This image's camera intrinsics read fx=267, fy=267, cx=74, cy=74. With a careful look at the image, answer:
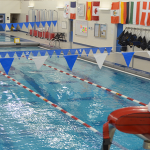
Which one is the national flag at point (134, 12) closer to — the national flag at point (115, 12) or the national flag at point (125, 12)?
the national flag at point (125, 12)

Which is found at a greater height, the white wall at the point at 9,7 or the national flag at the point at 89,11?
the white wall at the point at 9,7

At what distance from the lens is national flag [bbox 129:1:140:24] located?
14773 mm

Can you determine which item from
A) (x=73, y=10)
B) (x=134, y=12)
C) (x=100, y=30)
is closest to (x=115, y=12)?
(x=134, y=12)

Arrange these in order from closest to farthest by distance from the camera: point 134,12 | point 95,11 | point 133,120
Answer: point 133,120, point 134,12, point 95,11

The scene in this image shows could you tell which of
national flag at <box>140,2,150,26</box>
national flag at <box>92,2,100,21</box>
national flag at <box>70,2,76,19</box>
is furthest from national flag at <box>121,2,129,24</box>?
national flag at <box>70,2,76,19</box>

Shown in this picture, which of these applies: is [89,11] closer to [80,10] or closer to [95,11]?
[95,11]

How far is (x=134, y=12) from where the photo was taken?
1498 centimetres

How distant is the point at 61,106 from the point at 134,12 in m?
9.32

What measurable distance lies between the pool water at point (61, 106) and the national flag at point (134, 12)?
12.0 feet

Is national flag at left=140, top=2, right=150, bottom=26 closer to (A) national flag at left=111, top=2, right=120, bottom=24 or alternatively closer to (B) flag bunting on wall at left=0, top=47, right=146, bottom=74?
(A) national flag at left=111, top=2, right=120, bottom=24

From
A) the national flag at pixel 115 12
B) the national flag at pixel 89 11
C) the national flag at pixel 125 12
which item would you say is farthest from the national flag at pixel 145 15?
the national flag at pixel 89 11

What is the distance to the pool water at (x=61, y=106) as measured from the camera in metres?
5.34

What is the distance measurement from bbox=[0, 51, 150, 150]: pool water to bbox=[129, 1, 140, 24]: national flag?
367cm

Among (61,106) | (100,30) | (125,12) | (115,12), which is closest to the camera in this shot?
(61,106)
